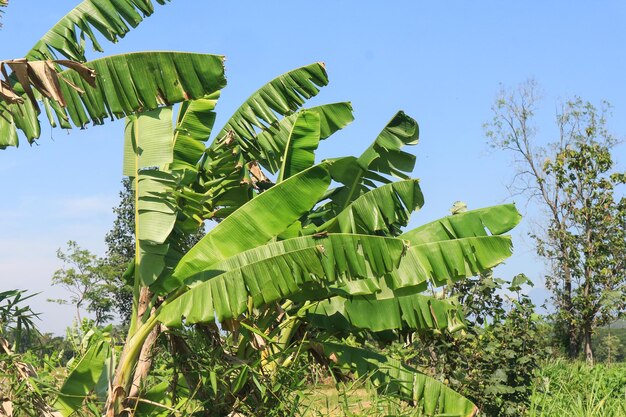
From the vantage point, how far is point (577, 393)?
35.4ft

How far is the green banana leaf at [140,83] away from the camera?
6.84 meters

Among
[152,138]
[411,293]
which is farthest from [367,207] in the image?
[152,138]

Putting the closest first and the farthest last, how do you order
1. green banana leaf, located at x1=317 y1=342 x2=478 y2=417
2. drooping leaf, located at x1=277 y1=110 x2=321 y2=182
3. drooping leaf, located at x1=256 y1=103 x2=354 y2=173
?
1. green banana leaf, located at x1=317 y1=342 x2=478 y2=417
2. drooping leaf, located at x1=277 y1=110 x2=321 y2=182
3. drooping leaf, located at x1=256 y1=103 x2=354 y2=173

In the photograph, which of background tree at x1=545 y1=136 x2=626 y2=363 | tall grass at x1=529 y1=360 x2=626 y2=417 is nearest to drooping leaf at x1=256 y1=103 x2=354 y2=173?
tall grass at x1=529 y1=360 x2=626 y2=417

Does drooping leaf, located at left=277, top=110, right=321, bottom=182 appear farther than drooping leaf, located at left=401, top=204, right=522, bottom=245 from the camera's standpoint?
Yes

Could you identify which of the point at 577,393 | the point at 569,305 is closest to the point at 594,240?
the point at 569,305

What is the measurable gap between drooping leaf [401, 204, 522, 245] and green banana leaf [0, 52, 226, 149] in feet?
9.42

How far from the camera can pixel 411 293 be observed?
8.56m

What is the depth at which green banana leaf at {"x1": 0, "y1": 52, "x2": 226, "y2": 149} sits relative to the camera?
6844mm

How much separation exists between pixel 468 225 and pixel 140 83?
12.3 feet

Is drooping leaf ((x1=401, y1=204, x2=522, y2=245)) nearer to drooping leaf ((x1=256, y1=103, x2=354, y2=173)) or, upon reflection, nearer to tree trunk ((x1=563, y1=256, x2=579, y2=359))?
drooping leaf ((x1=256, y1=103, x2=354, y2=173))

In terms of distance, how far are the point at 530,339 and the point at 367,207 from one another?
3349mm

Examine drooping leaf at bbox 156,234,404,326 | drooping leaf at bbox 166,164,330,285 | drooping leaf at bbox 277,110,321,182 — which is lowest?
drooping leaf at bbox 156,234,404,326

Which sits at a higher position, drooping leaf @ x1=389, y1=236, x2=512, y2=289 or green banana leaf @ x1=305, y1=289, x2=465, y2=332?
drooping leaf @ x1=389, y1=236, x2=512, y2=289
